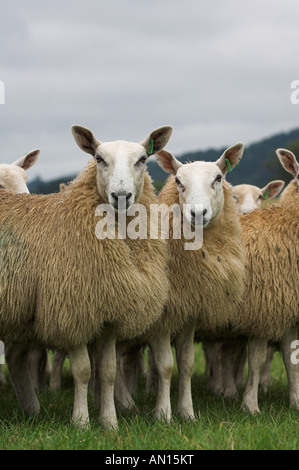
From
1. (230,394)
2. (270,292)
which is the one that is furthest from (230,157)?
(230,394)

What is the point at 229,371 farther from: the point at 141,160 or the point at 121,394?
the point at 141,160

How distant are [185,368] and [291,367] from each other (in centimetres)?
113

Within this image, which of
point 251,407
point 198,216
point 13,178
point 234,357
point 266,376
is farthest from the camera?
point 266,376

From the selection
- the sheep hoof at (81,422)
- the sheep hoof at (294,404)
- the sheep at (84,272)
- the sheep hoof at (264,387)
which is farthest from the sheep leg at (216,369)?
the sheep hoof at (81,422)

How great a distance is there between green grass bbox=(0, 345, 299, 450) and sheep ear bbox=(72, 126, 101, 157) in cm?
221

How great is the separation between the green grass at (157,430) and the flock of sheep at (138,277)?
210 millimetres

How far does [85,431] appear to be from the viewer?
5.29 m

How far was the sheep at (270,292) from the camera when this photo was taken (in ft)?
21.8

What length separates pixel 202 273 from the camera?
621cm

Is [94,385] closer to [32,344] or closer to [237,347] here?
[32,344]

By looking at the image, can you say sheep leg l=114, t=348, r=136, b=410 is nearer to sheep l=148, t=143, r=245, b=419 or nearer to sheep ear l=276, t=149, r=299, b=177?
sheep l=148, t=143, r=245, b=419

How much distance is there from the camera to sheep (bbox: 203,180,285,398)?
7957 mm

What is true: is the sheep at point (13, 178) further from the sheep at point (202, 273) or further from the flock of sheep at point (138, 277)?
the sheep at point (202, 273)

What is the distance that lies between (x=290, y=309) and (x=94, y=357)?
1898 mm
